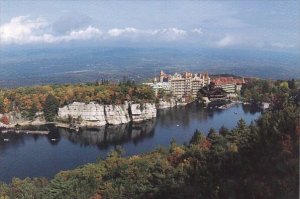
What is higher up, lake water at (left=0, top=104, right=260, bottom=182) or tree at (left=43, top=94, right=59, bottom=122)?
tree at (left=43, top=94, right=59, bottom=122)

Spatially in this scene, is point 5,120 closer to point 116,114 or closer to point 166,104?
point 116,114

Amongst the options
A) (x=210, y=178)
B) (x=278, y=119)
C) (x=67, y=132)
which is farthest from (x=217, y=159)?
(x=67, y=132)

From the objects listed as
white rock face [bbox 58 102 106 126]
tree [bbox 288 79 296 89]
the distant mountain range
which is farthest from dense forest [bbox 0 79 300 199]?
the distant mountain range

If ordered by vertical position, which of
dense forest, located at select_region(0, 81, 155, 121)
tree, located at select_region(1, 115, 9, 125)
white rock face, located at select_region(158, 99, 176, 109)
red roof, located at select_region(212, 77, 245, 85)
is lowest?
tree, located at select_region(1, 115, 9, 125)

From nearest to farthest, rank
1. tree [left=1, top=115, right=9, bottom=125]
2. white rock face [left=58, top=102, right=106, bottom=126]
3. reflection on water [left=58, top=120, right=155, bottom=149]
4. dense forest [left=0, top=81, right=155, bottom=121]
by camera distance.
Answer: reflection on water [left=58, top=120, right=155, bottom=149] → tree [left=1, top=115, right=9, bottom=125] → white rock face [left=58, top=102, right=106, bottom=126] → dense forest [left=0, top=81, right=155, bottom=121]

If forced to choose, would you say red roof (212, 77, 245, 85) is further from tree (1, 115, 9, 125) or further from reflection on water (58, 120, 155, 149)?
tree (1, 115, 9, 125)

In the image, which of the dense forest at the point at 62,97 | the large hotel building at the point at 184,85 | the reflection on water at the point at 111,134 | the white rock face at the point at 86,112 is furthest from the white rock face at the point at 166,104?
the white rock face at the point at 86,112

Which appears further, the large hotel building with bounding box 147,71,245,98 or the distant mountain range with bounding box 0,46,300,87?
the distant mountain range with bounding box 0,46,300,87
